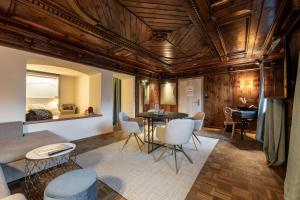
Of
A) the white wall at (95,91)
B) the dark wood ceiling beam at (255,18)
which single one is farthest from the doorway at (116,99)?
the dark wood ceiling beam at (255,18)

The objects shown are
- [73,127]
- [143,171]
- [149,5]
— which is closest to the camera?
[149,5]

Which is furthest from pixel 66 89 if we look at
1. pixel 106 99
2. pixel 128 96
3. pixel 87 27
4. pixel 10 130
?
pixel 87 27

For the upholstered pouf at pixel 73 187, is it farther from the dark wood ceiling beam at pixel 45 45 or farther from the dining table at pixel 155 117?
the dark wood ceiling beam at pixel 45 45

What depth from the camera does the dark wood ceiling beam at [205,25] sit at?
6.29 feet

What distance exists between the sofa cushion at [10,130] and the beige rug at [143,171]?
3.94ft

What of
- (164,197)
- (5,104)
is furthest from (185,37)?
(5,104)

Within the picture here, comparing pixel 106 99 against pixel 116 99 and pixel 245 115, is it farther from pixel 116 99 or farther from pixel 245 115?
pixel 245 115

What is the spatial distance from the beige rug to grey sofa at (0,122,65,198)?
2.59ft

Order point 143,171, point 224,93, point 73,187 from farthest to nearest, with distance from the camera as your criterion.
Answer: point 224,93
point 143,171
point 73,187

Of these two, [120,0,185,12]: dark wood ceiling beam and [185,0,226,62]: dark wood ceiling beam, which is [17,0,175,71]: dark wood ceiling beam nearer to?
[120,0,185,12]: dark wood ceiling beam

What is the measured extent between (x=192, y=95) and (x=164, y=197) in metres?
4.87

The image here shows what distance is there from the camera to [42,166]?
2090 mm

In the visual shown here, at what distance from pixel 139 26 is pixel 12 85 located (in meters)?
2.73

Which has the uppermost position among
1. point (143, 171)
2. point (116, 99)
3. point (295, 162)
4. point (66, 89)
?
point (66, 89)
